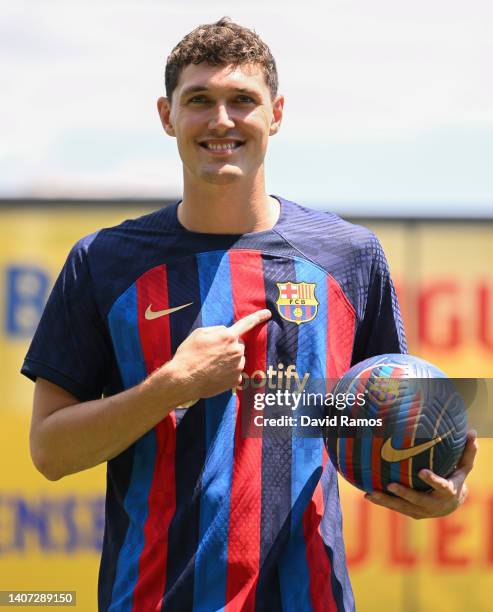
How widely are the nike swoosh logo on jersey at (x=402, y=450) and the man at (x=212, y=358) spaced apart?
0.10 m

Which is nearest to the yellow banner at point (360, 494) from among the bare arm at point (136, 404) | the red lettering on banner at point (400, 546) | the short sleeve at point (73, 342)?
the red lettering on banner at point (400, 546)

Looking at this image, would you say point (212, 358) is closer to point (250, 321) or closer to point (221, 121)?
point (250, 321)

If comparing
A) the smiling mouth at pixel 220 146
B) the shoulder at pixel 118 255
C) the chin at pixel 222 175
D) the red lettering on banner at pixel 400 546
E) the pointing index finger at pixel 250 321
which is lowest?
the red lettering on banner at pixel 400 546

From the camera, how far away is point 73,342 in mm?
3045

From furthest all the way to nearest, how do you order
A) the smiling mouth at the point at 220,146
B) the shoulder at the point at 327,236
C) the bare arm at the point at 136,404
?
the shoulder at the point at 327,236 < the smiling mouth at the point at 220,146 < the bare arm at the point at 136,404

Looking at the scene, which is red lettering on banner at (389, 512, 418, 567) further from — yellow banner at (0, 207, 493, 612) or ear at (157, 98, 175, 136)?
ear at (157, 98, 175, 136)

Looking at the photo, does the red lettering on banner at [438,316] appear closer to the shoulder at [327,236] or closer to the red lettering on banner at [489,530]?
the red lettering on banner at [489,530]

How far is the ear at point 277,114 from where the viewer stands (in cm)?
324

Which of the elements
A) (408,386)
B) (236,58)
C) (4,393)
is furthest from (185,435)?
(4,393)

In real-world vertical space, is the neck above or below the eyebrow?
below

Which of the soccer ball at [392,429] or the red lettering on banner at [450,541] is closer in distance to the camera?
the soccer ball at [392,429]

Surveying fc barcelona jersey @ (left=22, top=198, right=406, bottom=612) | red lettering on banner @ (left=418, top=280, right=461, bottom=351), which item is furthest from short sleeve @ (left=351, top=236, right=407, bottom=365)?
red lettering on banner @ (left=418, top=280, right=461, bottom=351)

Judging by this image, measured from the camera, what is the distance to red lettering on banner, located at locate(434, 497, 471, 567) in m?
5.65

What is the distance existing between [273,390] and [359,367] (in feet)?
0.88
